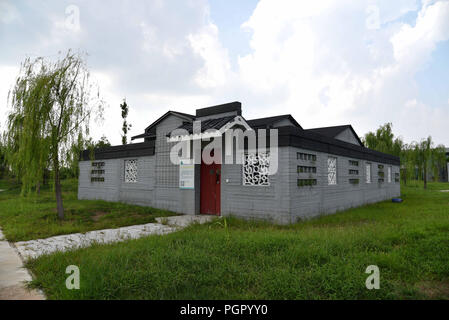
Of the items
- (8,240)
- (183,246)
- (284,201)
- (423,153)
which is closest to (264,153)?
(284,201)

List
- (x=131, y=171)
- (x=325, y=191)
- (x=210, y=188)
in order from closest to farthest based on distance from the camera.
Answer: (x=325, y=191)
(x=210, y=188)
(x=131, y=171)

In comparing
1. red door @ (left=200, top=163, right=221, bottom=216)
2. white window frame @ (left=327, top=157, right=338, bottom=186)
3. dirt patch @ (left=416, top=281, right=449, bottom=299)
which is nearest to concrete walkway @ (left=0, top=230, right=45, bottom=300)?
dirt patch @ (left=416, top=281, right=449, bottom=299)

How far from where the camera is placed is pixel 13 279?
3.97 m

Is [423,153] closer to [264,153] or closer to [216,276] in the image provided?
[264,153]

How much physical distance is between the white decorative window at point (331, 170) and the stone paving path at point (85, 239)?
5.36 meters

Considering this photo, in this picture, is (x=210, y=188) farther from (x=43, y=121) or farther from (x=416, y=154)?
(x=416, y=154)

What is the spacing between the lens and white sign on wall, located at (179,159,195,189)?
1000 centimetres

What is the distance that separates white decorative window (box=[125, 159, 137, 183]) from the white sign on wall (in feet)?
10.1

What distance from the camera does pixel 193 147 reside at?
10.1 metres

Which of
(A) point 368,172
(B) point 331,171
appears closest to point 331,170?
(B) point 331,171

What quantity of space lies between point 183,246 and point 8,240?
4605 mm

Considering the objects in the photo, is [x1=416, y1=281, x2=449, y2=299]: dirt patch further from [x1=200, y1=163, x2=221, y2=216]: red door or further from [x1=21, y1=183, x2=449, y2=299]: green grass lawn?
[x1=200, y1=163, x2=221, y2=216]: red door

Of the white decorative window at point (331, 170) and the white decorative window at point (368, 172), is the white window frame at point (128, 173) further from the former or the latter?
the white decorative window at point (368, 172)

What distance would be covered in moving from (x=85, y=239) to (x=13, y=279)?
93.8 inches
